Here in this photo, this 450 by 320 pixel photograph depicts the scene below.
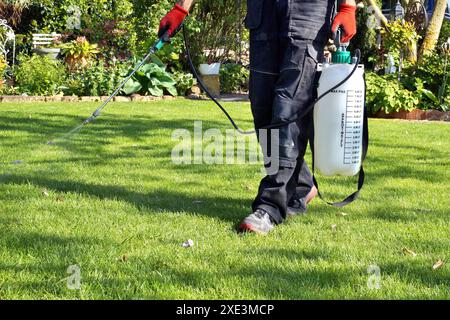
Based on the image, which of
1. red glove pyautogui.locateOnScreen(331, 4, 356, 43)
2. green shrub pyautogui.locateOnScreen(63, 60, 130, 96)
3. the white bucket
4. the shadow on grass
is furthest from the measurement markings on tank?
the white bucket

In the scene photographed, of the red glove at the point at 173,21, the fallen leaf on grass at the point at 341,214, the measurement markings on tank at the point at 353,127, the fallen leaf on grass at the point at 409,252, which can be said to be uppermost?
the red glove at the point at 173,21

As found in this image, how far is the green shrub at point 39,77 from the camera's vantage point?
11.0 meters

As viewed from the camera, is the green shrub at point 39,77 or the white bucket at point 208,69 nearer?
the green shrub at point 39,77

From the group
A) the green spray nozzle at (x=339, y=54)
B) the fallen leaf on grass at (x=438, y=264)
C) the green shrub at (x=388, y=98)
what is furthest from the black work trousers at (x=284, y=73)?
the green shrub at (x=388, y=98)

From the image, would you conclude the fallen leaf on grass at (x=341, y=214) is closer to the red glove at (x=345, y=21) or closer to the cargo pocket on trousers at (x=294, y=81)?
the cargo pocket on trousers at (x=294, y=81)

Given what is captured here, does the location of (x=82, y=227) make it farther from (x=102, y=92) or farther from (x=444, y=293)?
(x=102, y=92)

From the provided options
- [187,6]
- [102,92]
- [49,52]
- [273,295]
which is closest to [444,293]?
[273,295]

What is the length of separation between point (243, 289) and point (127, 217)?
1.22 metres

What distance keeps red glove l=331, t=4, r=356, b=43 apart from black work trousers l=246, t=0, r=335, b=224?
0.07 meters

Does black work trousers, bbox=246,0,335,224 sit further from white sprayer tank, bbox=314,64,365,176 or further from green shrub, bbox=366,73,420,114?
green shrub, bbox=366,73,420,114

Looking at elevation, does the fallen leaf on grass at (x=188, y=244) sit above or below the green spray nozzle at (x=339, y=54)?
below

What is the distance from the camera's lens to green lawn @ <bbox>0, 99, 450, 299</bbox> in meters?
2.54

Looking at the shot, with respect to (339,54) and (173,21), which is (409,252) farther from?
(173,21)

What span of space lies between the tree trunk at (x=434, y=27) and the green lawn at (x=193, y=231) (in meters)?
7.02
